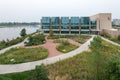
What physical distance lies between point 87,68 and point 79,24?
36852 millimetres

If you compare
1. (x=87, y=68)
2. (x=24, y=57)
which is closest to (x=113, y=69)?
(x=87, y=68)

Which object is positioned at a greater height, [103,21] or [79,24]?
[103,21]

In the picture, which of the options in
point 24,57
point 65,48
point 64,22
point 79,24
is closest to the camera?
point 24,57

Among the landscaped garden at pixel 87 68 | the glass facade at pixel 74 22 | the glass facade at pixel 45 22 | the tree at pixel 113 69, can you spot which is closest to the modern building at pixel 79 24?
the glass facade at pixel 74 22

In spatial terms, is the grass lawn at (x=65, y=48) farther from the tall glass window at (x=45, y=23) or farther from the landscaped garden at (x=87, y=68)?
the tall glass window at (x=45, y=23)

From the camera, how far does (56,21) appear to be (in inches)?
2443

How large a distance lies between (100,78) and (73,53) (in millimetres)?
11638

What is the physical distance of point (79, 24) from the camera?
6056cm

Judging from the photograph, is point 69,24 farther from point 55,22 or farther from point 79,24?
point 55,22

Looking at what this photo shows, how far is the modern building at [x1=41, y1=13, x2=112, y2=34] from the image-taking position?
197 feet

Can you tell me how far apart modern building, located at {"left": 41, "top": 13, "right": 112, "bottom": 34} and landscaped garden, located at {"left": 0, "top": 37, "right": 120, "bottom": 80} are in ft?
104

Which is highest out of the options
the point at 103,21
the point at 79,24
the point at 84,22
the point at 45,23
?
the point at 103,21

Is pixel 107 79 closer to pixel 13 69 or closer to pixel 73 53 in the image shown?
pixel 13 69

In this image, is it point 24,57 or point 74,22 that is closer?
point 24,57
